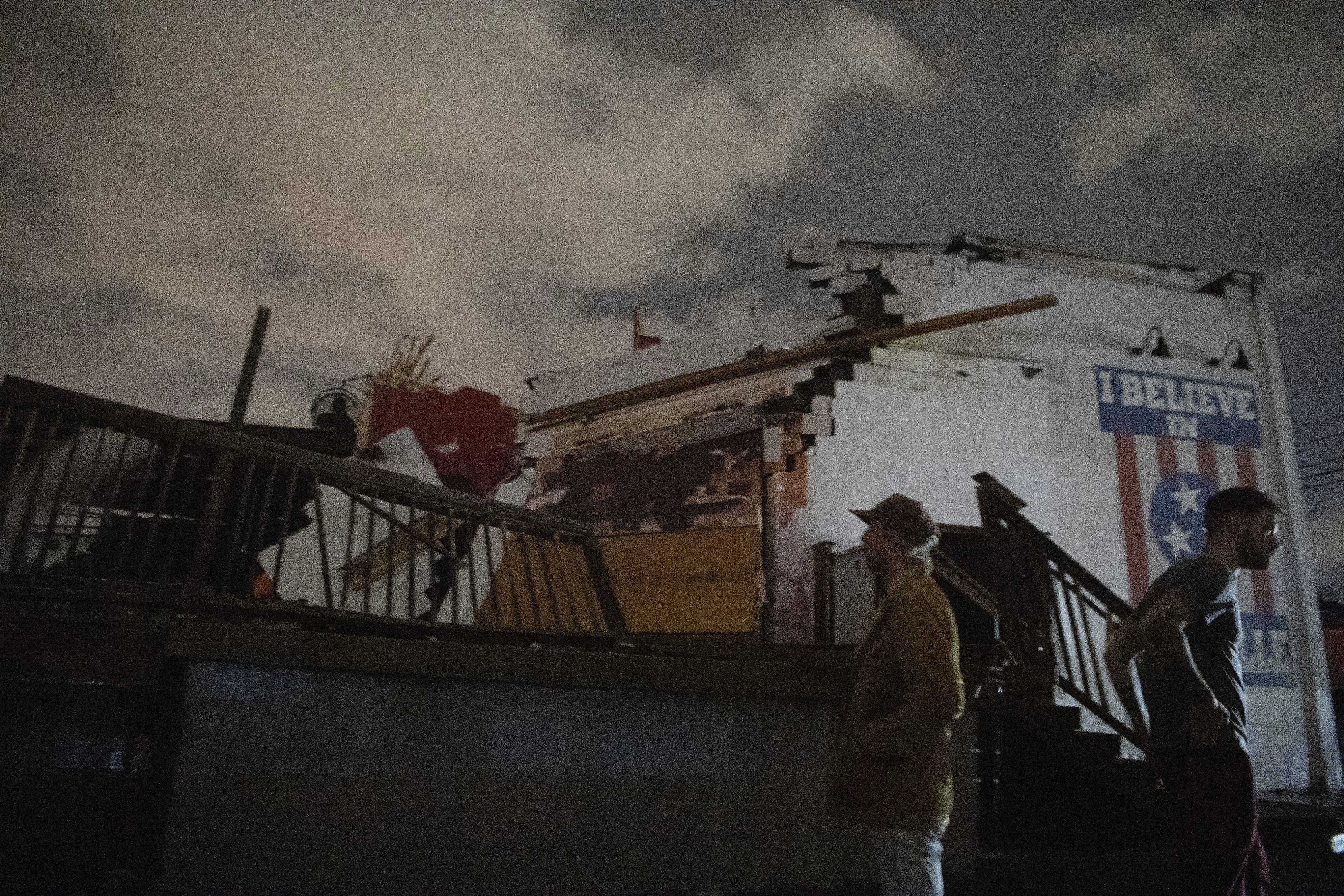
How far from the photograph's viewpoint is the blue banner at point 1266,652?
26.0 ft

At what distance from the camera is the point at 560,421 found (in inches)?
407

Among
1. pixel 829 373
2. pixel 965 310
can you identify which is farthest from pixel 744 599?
pixel 965 310

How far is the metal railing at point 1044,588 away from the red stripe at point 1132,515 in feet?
10.1

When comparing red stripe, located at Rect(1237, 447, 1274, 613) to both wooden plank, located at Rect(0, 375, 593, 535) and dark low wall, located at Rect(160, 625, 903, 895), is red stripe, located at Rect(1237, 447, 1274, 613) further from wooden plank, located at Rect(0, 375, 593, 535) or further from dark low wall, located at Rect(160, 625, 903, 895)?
wooden plank, located at Rect(0, 375, 593, 535)

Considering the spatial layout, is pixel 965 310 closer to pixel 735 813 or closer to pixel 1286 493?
pixel 1286 493

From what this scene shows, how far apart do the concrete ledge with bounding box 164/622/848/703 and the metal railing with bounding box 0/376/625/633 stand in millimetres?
393

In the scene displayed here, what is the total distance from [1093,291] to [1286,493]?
2870 mm

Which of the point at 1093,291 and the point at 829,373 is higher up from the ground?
the point at 1093,291

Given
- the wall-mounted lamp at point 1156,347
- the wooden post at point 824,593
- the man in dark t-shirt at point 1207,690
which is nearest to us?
the man in dark t-shirt at point 1207,690

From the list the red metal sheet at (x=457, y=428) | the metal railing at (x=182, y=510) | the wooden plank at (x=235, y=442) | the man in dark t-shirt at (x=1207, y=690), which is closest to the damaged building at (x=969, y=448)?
the metal railing at (x=182, y=510)

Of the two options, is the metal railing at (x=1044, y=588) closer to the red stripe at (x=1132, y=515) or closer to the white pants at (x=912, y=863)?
the white pants at (x=912, y=863)

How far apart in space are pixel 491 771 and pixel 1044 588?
10.8 ft

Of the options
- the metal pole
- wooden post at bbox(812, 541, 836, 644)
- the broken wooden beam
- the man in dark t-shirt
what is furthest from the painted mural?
the metal pole

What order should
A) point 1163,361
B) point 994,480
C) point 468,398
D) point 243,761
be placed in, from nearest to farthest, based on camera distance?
point 243,761
point 994,480
point 1163,361
point 468,398
